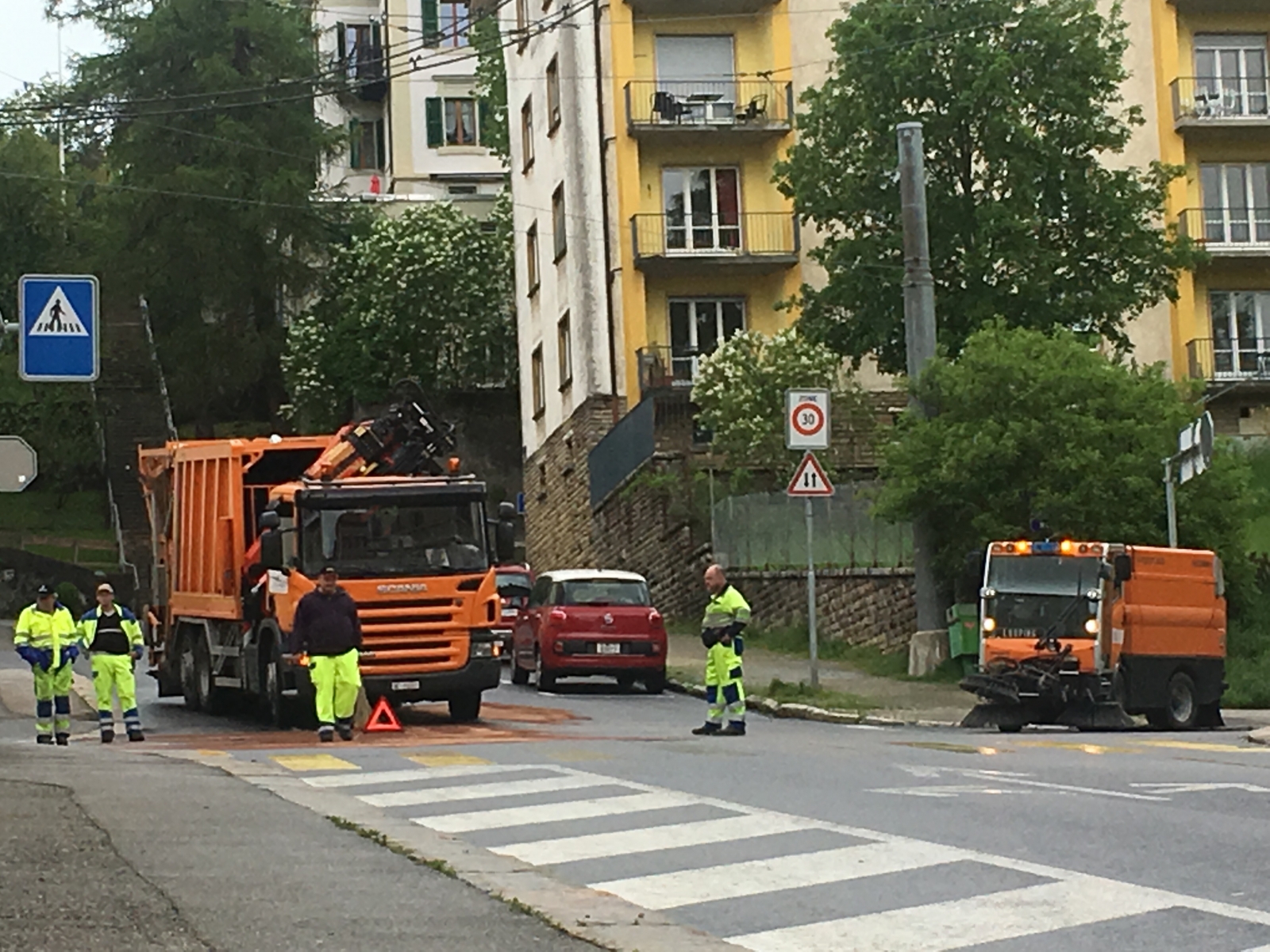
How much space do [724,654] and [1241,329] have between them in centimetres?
2952

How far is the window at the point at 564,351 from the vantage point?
1957 inches

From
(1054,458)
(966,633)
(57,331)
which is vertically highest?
(57,331)

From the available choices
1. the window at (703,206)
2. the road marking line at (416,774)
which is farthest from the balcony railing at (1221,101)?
the road marking line at (416,774)

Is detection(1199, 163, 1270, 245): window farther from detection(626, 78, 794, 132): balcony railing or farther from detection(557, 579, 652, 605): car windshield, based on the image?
detection(557, 579, 652, 605): car windshield

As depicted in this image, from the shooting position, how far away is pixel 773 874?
11047 mm

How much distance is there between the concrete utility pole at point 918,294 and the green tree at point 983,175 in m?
9.43

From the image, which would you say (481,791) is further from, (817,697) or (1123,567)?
(817,697)

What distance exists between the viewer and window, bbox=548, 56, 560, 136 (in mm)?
49750

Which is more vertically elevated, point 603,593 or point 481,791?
point 603,593

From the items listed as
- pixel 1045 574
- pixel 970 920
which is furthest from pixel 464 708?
pixel 970 920

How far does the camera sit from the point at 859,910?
32.4 ft

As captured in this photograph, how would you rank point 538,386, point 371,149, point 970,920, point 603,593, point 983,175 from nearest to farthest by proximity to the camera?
point 970,920 → point 603,593 → point 983,175 → point 538,386 → point 371,149

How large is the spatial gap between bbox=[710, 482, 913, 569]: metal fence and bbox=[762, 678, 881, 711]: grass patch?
5235 millimetres

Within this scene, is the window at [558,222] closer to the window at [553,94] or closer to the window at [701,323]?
the window at [553,94]
